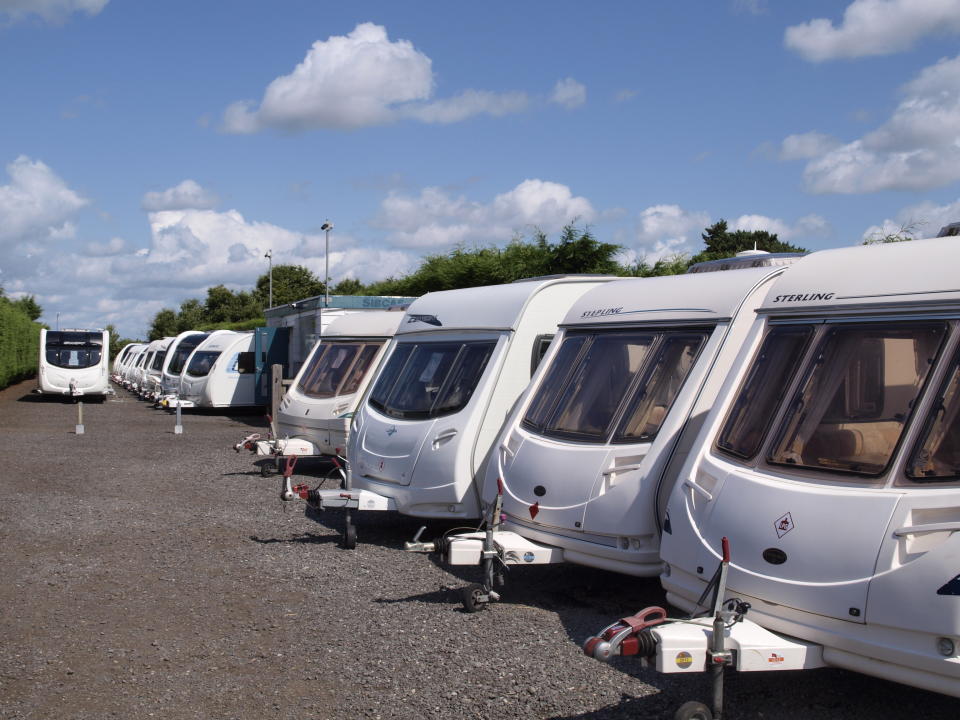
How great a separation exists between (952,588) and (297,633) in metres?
4.15

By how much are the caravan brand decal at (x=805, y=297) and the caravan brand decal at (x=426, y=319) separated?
4.78 m

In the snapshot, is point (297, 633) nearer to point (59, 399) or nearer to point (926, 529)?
point (926, 529)

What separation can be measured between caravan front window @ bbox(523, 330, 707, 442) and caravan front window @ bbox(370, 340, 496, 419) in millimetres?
1305

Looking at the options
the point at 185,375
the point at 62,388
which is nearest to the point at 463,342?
the point at 185,375

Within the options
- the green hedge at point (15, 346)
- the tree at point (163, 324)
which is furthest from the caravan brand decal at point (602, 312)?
the tree at point (163, 324)

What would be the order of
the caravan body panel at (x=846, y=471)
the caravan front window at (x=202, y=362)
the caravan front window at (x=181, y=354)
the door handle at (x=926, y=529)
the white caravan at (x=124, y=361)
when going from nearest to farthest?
1. the door handle at (x=926, y=529)
2. the caravan body panel at (x=846, y=471)
3. the caravan front window at (x=202, y=362)
4. the caravan front window at (x=181, y=354)
5. the white caravan at (x=124, y=361)

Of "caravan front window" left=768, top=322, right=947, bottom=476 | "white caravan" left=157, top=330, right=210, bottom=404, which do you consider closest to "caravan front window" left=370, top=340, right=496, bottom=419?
"caravan front window" left=768, top=322, right=947, bottom=476

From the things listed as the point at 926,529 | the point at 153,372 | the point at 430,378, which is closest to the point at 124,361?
the point at 153,372

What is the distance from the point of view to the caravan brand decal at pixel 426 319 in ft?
33.3

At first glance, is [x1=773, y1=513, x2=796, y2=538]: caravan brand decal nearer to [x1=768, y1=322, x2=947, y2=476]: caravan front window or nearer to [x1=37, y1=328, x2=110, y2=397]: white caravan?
[x1=768, y1=322, x2=947, y2=476]: caravan front window

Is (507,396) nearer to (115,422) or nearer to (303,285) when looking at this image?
(115,422)

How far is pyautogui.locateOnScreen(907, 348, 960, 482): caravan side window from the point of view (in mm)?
4488

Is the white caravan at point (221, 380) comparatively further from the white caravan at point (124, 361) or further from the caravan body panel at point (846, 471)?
the white caravan at point (124, 361)

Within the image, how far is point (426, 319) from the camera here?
10414mm
